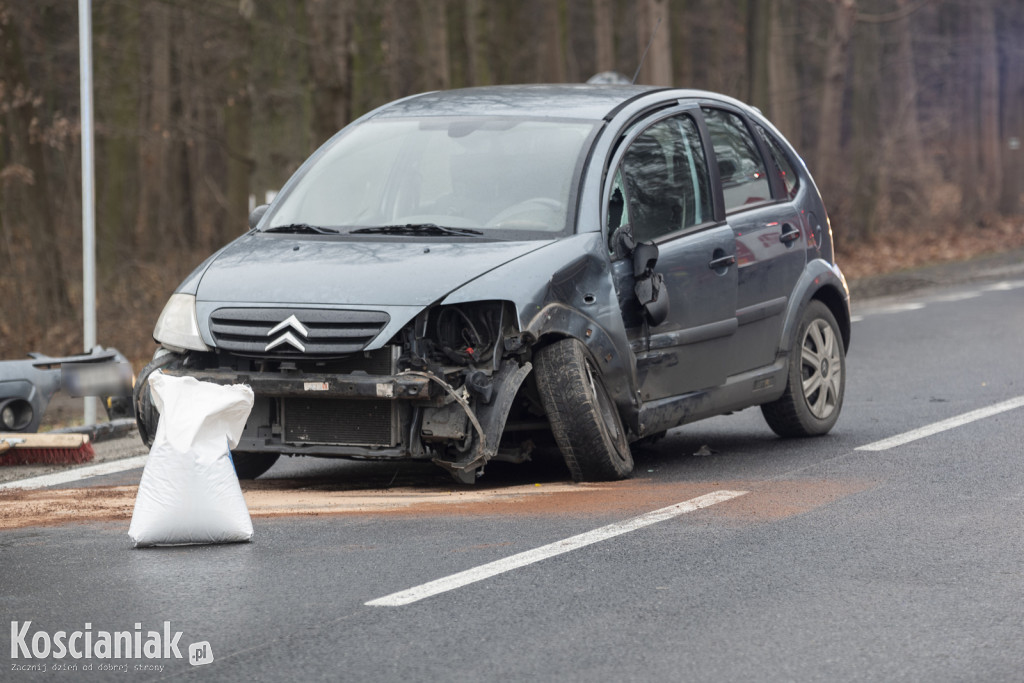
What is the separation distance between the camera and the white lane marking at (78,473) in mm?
8031

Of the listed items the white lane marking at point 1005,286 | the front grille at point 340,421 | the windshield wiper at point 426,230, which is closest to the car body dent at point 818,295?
the windshield wiper at point 426,230

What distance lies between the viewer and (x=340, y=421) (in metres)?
6.98

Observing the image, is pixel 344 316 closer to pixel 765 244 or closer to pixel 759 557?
pixel 759 557

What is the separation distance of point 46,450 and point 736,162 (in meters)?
4.12

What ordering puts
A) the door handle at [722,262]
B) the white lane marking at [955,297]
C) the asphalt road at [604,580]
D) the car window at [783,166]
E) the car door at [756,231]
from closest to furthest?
the asphalt road at [604,580] → the door handle at [722,262] → the car door at [756,231] → the car window at [783,166] → the white lane marking at [955,297]

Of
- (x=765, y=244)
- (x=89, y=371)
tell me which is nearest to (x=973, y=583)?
(x=765, y=244)

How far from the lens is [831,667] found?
183 inches

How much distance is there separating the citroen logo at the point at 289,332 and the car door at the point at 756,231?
2614mm

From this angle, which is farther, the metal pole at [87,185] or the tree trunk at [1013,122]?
the tree trunk at [1013,122]

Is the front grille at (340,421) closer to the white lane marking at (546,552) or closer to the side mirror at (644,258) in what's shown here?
the white lane marking at (546,552)

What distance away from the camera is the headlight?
7117 millimetres

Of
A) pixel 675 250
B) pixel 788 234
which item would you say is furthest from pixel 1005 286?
pixel 675 250

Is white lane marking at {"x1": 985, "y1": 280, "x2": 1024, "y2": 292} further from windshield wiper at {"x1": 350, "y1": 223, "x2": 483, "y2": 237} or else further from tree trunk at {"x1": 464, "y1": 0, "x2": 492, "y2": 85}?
windshield wiper at {"x1": 350, "y1": 223, "x2": 483, "y2": 237}

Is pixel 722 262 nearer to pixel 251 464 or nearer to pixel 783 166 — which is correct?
pixel 783 166
